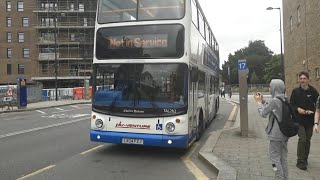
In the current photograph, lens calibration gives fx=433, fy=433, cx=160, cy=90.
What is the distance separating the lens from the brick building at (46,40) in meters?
74.4

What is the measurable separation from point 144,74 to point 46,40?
6836 centimetres

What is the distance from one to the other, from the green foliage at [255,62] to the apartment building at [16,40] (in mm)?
57645

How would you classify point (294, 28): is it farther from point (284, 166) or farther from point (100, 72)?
point (284, 166)

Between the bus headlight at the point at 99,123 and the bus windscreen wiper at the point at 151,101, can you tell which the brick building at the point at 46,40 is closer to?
the bus headlight at the point at 99,123

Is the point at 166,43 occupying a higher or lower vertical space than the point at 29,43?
lower

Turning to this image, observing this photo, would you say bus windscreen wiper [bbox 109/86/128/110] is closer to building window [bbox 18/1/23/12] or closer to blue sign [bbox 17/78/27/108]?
blue sign [bbox 17/78/27/108]

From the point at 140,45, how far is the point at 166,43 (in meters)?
0.62

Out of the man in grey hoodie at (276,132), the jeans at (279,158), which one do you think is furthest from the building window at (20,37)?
the jeans at (279,158)

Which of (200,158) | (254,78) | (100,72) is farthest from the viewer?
(254,78)

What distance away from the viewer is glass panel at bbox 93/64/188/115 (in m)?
9.81

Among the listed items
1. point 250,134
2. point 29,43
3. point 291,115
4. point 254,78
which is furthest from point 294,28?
point 254,78

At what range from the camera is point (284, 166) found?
6.27 m

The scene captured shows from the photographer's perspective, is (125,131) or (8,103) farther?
(8,103)

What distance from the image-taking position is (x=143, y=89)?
9.95 metres
